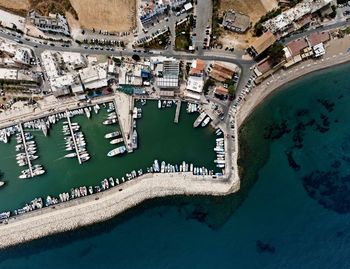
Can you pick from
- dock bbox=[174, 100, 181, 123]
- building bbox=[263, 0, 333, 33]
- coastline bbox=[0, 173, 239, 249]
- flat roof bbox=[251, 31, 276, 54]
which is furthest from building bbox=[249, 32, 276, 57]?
coastline bbox=[0, 173, 239, 249]

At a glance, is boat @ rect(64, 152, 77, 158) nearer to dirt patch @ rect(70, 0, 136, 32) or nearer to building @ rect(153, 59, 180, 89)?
building @ rect(153, 59, 180, 89)

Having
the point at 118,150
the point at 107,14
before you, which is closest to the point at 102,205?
the point at 118,150

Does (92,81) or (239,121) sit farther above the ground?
(92,81)

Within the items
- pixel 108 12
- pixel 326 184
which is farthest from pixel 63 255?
pixel 326 184

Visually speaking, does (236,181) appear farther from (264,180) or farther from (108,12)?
(108,12)

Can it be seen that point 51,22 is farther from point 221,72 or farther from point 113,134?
point 221,72

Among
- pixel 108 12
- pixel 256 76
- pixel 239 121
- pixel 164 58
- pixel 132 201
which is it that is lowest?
pixel 132 201

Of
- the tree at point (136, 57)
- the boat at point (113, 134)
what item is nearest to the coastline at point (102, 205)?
the boat at point (113, 134)
